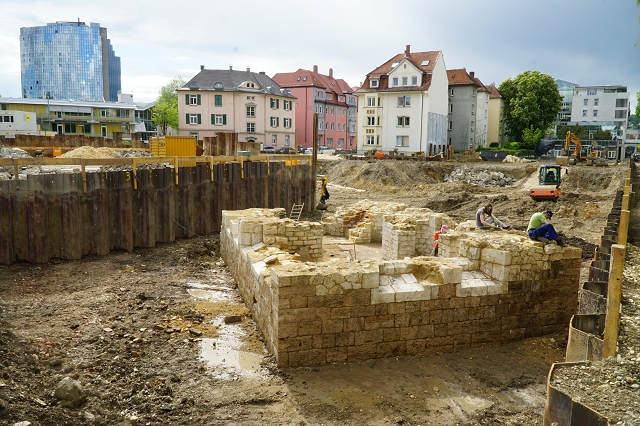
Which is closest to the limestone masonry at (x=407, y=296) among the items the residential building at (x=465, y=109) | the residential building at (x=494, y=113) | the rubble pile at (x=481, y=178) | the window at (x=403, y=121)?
the rubble pile at (x=481, y=178)

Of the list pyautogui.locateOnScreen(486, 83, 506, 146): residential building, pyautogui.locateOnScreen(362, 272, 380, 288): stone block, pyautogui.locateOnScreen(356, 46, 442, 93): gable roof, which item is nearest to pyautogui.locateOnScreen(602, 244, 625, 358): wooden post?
pyautogui.locateOnScreen(362, 272, 380, 288): stone block

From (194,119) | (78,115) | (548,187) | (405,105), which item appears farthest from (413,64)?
(78,115)

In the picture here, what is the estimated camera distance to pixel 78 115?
6319 cm

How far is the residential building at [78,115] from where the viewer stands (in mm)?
60500

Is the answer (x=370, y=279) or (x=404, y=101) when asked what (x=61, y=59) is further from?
(x=370, y=279)

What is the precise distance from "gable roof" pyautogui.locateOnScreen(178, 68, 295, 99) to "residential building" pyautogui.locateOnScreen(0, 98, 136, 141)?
506 inches

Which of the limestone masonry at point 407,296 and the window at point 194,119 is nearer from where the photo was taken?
the limestone masonry at point 407,296

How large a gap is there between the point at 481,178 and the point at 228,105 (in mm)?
27632

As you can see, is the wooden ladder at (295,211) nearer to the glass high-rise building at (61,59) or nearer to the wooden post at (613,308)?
the wooden post at (613,308)

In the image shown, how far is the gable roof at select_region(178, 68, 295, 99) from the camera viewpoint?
2072 inches

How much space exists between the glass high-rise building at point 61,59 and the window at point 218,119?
499 ft

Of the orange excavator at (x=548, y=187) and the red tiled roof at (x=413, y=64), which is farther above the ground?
the red tiled roof at (x=413, y=64)

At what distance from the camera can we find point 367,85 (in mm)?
52875

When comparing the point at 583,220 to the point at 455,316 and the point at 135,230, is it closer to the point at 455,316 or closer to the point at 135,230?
the point at 455,316
